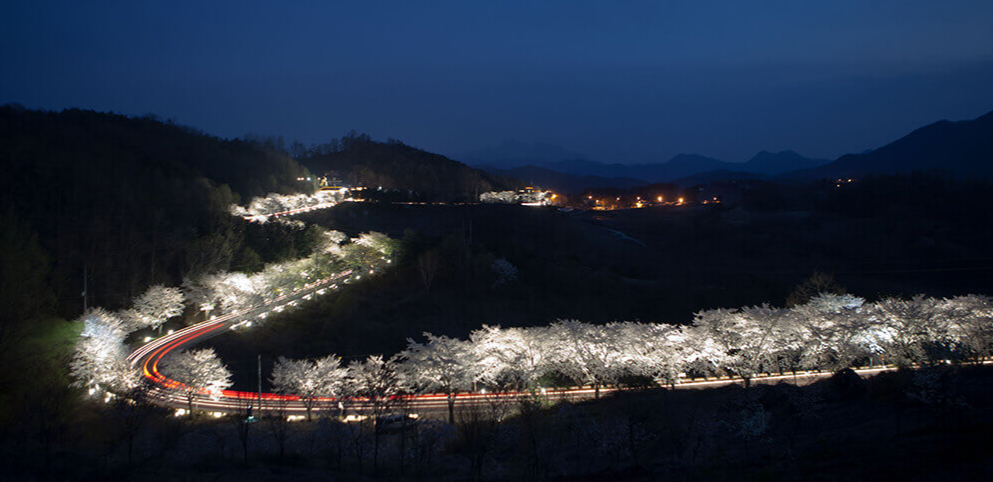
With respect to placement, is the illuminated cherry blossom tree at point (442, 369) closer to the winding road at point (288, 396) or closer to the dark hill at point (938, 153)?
the winding road at point (288, 396)

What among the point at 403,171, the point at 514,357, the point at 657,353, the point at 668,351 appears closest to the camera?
the point at 514,357

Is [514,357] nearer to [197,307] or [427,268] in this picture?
[427,268]

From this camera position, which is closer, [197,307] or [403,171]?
[197,307]

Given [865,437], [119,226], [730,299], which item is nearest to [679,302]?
[730,299]

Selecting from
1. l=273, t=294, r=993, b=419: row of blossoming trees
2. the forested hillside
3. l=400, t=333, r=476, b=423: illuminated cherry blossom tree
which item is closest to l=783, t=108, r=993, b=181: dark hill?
l=273, t=294, r=993, b=419: row of blossoming trees

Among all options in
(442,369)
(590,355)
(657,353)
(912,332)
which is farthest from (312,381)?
(912,332)

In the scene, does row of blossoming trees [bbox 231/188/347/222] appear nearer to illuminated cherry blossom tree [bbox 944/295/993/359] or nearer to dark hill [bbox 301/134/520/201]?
dark hill [bbox 301/134/520/201]
